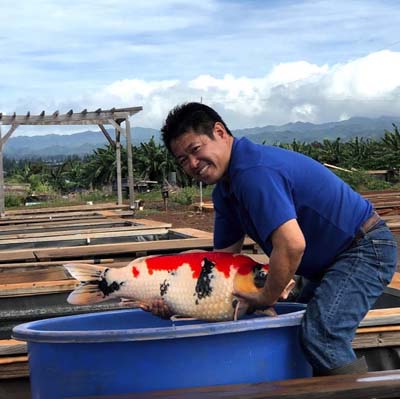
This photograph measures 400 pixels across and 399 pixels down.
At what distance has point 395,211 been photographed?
14.5 meters

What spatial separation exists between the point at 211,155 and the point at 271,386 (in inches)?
30.8

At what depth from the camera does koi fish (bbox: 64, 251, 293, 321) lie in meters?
2.63

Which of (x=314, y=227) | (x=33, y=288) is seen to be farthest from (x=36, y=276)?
(x=314, y=227)

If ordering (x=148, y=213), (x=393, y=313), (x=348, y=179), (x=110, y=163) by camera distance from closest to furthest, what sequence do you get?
(x=393, y=313) → (x=148, y=213) → (x=348, y=179) → (x=110, y=163)

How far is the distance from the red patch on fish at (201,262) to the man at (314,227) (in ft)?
0.32

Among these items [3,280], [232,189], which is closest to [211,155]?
[232,189]

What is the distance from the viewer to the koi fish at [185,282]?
263cm

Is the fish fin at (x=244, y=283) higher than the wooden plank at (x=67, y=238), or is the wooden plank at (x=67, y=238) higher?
the fish fin at (x=244, y=283)

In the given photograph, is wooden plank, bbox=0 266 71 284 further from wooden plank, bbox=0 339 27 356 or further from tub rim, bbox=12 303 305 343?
tub rim, bbox=12 303 305 343

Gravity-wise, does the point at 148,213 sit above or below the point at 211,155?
below

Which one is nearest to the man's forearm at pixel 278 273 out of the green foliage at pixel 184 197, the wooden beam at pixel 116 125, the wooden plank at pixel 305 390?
the wooden plank at pixel 305 390

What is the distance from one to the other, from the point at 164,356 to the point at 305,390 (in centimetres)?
48

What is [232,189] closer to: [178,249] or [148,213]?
[178,249]

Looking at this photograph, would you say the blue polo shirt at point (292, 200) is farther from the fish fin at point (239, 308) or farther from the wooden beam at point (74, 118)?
the wooden beam at point (74, 118)
